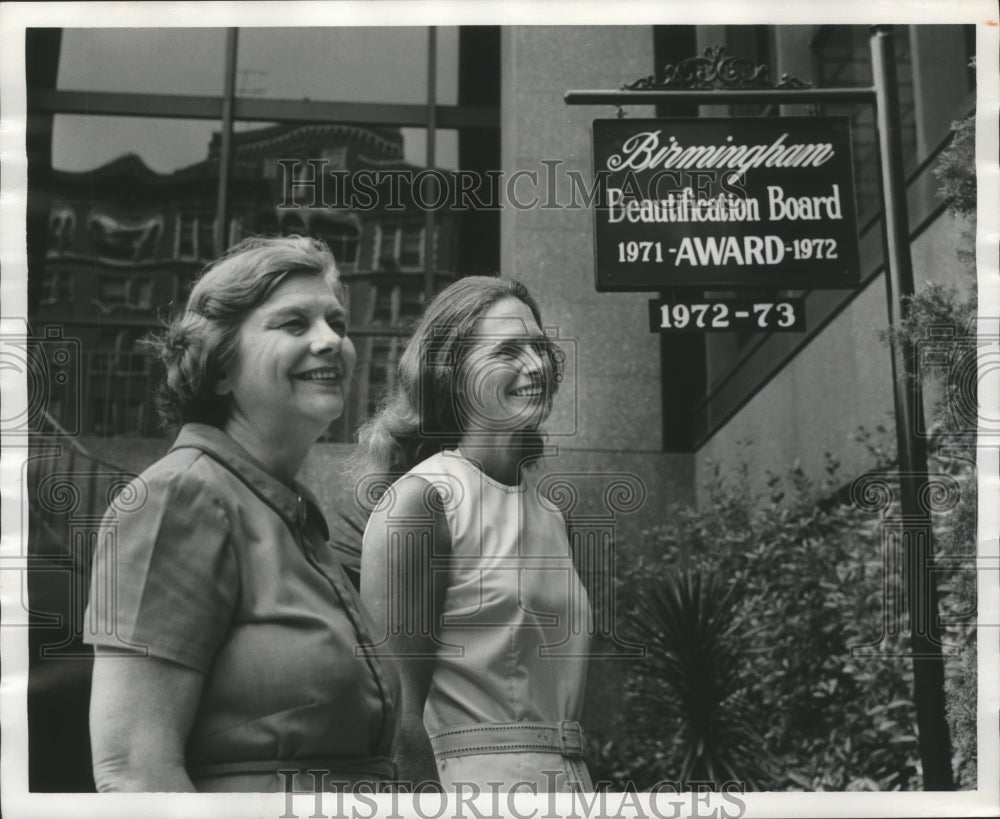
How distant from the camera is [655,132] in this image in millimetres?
4312

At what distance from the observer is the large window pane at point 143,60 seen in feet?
14.2

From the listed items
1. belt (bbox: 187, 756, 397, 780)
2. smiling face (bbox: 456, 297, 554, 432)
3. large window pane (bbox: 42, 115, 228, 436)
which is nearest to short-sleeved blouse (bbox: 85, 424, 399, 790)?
belt (bbox: 187, 756, 397, 780)

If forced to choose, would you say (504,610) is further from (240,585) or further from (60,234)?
(60,234)

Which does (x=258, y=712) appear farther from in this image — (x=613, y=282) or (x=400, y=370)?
(x=613, y=282)

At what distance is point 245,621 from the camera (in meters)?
3.74

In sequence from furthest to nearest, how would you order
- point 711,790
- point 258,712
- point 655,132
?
point 655,132, point 711,790, point 258,712

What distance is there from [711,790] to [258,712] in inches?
57.2

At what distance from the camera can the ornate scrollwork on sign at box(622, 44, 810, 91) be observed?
432cm

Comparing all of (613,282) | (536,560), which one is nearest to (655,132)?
(613,282)

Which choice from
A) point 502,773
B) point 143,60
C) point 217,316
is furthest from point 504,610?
point 143,60

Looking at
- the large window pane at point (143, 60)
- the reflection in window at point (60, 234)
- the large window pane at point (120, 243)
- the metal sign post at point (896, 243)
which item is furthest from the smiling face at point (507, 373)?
the reflection in window at point (60, 234)

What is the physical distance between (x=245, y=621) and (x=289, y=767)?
451mm

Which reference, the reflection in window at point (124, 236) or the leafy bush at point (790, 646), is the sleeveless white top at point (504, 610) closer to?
the leafy bush at point (790, 646)

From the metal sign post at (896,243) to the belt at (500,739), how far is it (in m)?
1.15
